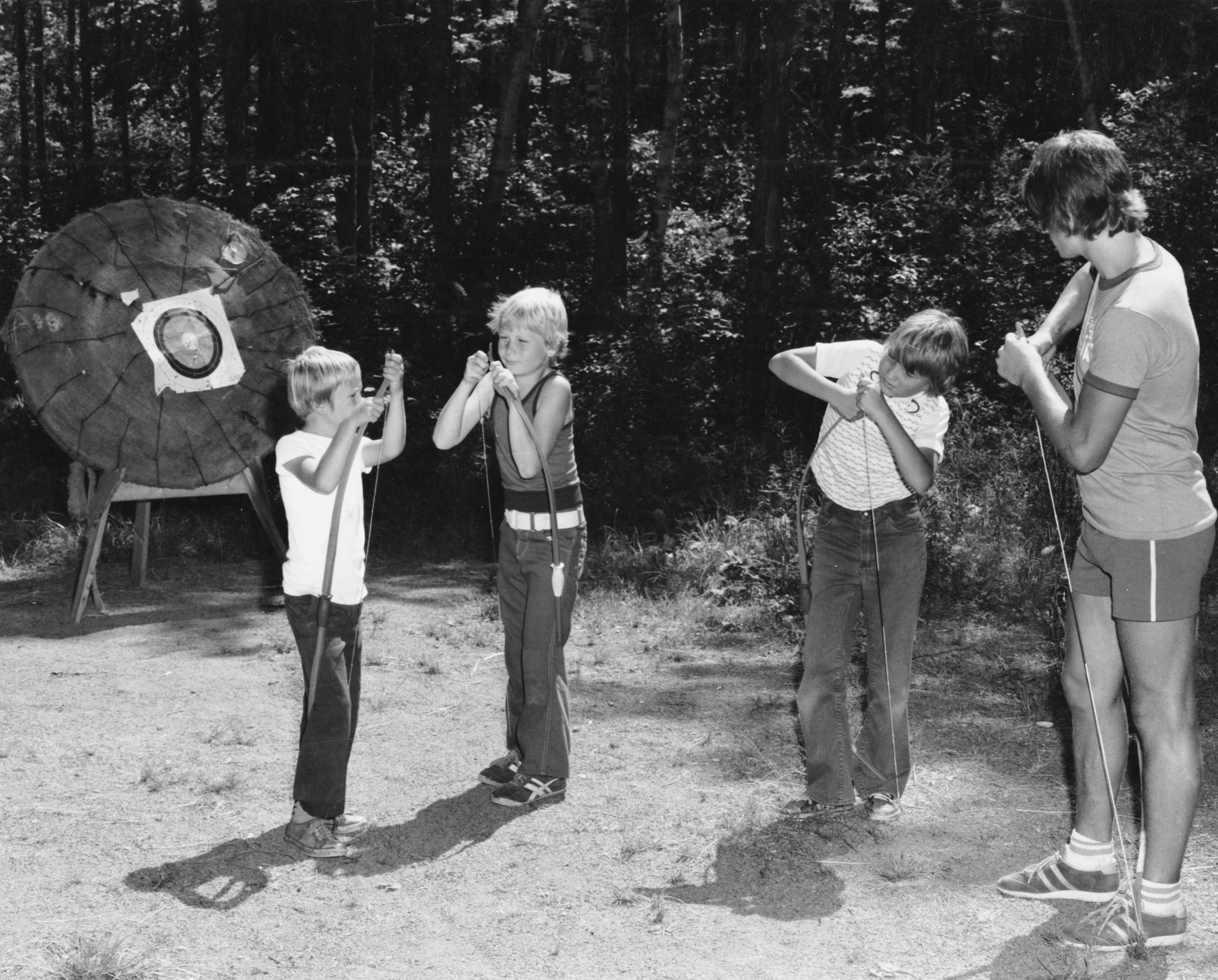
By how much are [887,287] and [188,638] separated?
8.00 metres

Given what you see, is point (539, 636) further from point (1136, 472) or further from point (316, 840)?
point (1136, 472)

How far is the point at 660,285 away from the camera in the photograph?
1223 centimetres

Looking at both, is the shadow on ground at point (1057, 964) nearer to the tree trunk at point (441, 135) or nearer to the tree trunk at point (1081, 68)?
the tree trunk at point (441, 135)

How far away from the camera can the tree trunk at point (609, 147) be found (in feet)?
40.7

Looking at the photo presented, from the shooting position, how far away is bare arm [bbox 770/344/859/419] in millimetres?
3572

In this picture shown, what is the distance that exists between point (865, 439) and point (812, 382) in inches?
12.0

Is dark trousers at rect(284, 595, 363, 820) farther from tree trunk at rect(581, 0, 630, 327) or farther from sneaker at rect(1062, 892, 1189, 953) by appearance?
tree trunk at rect(581, 0, 630, 327)

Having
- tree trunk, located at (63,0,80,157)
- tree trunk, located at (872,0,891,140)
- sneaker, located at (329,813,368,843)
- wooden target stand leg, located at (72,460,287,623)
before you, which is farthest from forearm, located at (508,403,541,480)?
tree trunk, located at (63,0,80,157)

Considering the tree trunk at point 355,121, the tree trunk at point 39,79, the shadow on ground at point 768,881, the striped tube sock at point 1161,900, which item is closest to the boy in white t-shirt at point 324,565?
the shadow on ground at point 768,881

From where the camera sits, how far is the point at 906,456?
3531mm

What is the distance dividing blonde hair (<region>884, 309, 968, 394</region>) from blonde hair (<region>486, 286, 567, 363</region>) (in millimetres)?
974

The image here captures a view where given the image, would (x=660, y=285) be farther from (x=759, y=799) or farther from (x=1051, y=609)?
(x=759, y=799)

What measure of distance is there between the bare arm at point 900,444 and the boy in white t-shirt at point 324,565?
1.29 m

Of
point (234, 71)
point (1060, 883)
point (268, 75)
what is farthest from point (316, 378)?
point (268, 75)
